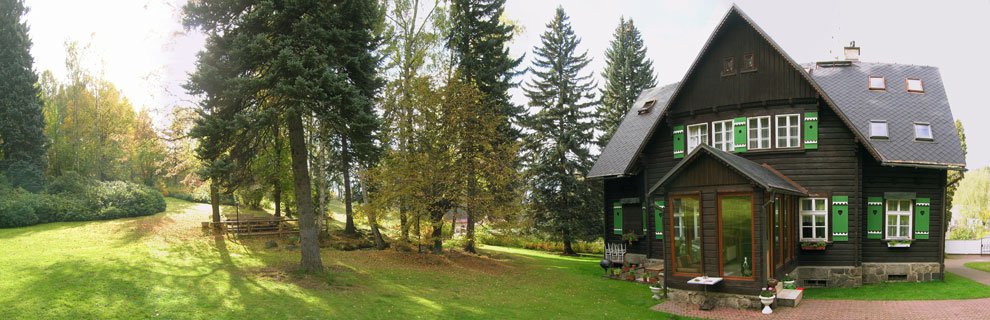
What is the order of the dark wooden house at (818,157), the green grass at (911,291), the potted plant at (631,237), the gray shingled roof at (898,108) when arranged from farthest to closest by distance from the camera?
the potted plant at (631,237), the gray shingled roof at (898,108), the dark wooden house at (818,157), the green grass at (911,291)

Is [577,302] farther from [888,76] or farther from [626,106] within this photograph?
[626,106]

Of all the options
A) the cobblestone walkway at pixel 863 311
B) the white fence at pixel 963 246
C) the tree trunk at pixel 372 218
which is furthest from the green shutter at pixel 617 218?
the white fence at pixel 963 246

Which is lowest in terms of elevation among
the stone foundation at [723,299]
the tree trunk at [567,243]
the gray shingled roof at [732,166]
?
the tree trunk at [567,243]

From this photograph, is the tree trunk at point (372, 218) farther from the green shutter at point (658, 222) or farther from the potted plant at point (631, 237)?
the green shutter at point (658, 222)

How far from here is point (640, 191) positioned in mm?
22984

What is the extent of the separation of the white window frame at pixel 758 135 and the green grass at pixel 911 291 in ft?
16.3

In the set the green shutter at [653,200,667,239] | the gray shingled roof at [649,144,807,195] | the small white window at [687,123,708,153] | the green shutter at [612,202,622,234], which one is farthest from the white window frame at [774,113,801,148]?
the green shutter at [612,202,622,234]

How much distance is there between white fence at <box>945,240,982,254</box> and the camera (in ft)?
91.8

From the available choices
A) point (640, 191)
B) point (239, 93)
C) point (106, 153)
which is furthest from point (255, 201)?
point (640, 191)

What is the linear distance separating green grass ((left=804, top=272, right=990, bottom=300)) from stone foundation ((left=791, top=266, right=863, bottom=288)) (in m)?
0.39

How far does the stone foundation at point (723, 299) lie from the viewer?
14.7 m

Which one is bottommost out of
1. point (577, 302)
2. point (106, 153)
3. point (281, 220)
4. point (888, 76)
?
point (577, 302)

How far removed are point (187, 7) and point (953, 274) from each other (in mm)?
26270

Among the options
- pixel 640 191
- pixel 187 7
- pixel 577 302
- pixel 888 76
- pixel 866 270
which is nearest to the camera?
pixel 187 7
